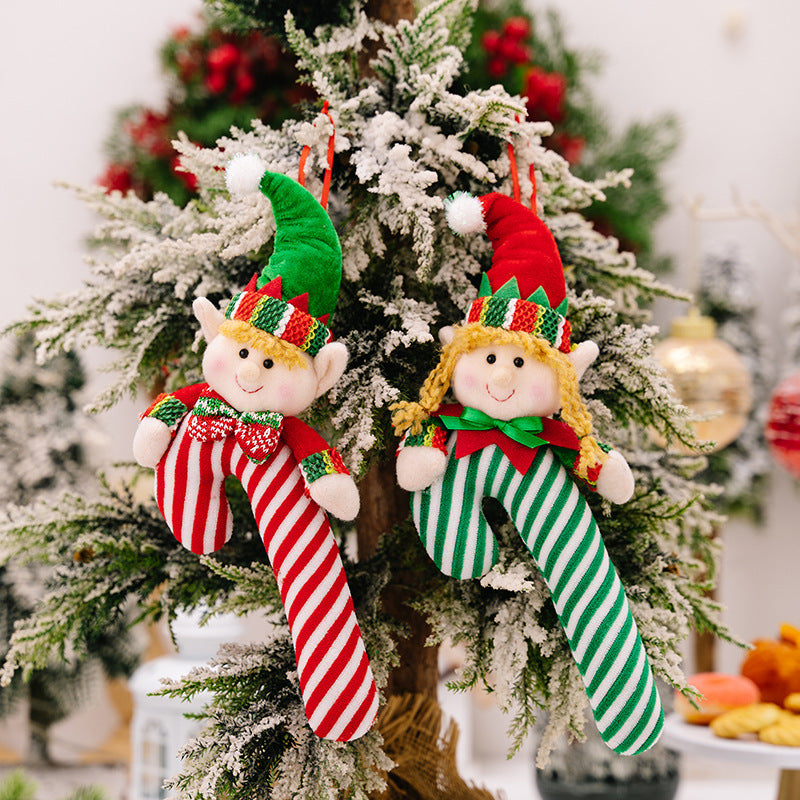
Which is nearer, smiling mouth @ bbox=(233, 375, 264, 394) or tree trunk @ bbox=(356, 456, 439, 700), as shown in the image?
smiling mouth @ bbox=(233, 375, 264, 394)

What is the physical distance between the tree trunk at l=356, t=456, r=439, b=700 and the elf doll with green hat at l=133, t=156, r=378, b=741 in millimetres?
148

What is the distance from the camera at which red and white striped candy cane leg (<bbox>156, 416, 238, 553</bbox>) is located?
57 cm

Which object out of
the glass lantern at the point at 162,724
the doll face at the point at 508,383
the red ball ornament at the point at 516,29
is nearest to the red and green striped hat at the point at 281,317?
the doll face at the point at 508,383

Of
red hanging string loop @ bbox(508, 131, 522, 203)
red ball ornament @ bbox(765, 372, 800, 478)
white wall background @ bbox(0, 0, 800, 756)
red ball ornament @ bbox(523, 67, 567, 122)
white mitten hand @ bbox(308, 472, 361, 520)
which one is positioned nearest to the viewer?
white mitten hand @ bbox(308, 472, 361, 520)

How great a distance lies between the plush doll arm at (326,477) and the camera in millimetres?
538

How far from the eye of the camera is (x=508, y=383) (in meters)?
0.56

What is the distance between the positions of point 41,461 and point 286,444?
1.11 metres

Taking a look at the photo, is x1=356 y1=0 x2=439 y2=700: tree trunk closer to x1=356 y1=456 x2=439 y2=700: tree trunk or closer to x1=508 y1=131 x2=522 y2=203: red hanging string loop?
x1=356 y1=456 x2=439 y2=700: tree trunk

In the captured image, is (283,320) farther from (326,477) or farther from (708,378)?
(708,378)

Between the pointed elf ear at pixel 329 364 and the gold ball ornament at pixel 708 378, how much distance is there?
37.1 inches

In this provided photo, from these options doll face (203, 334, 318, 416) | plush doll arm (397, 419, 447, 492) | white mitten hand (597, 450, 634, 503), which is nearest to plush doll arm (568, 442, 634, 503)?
white mitten hand (597, 450, 634, 503)

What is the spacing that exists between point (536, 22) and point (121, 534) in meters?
1.51

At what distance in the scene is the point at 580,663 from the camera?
555 mm

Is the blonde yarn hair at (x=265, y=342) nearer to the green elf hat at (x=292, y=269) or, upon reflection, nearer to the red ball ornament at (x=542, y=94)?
the green elf hat at (x=292, y=269)
